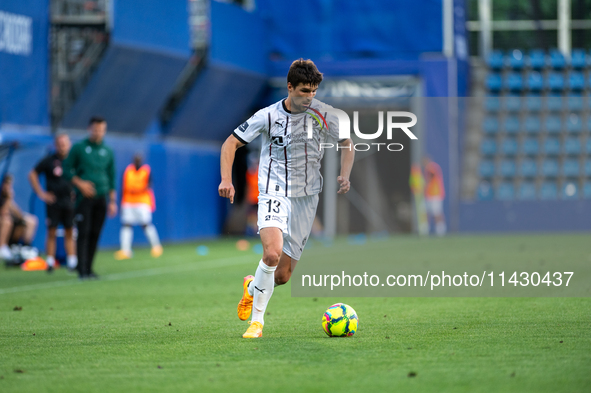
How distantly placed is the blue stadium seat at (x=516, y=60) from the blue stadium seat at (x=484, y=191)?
4.90m

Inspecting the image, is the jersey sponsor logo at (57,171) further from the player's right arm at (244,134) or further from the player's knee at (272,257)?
the player's knee at (272,257)

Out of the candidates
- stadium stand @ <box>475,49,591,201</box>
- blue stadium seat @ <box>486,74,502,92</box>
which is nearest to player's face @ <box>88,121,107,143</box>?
stadium stand @ <box>475,49,591,201</box>

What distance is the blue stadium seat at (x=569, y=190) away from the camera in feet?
87.2

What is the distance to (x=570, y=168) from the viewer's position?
92.7ft

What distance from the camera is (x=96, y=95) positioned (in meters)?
19.0

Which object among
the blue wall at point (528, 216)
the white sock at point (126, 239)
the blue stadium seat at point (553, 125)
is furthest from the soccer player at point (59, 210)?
the blue stadium seat at point (553, 125)

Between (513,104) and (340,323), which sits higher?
(513,104)

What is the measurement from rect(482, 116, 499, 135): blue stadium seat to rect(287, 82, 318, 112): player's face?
76.5 feet

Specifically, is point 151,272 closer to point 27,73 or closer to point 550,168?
point 27,73

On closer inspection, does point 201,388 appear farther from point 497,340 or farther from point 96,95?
Result: point 96,95

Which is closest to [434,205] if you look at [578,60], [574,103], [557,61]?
[574,103]

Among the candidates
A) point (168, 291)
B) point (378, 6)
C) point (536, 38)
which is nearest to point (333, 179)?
point (378, 6)

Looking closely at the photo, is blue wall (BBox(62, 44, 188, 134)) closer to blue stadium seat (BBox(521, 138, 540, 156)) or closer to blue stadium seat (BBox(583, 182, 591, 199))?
blue stadium seat (BBox(521, 138, 540, 156))

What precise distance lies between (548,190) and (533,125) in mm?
2538
